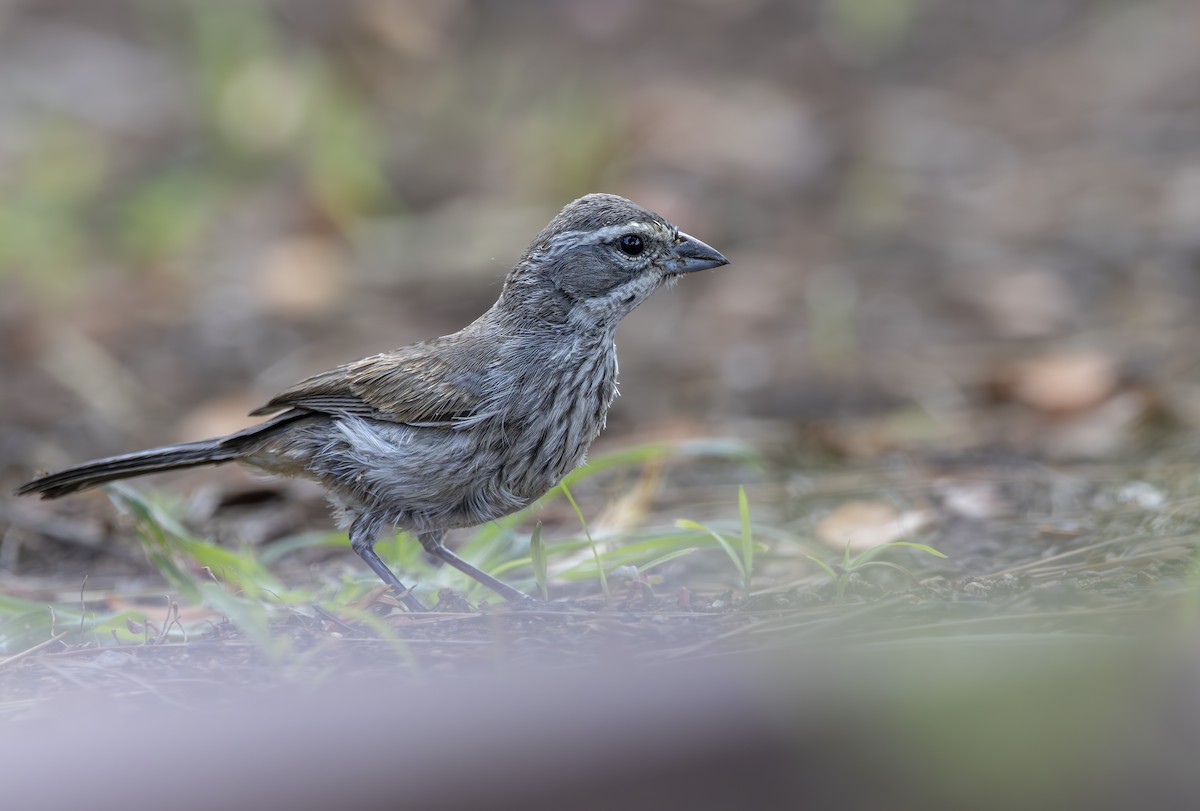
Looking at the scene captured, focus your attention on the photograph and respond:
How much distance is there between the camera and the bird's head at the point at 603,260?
4395mm

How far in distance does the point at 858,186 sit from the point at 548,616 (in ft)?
22.0

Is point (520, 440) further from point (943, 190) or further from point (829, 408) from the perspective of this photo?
point (943, 190)

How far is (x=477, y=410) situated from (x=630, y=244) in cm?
78

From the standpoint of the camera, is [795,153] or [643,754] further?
[795,153]

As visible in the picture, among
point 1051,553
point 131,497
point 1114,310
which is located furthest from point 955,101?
point 131,497

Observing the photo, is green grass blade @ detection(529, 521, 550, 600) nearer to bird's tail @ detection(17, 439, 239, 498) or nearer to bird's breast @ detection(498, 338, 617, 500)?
bird's breast @ detection(498, 338, 617, 500)

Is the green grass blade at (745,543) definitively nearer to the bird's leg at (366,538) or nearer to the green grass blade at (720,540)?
the green grass blade at (720,540)

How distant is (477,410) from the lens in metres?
4.10

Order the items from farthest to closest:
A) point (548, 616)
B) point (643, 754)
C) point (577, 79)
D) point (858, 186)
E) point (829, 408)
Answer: point (577, 79) → point (858, 186) → point (829, 408) → point (548, 616) → point (643, 754)

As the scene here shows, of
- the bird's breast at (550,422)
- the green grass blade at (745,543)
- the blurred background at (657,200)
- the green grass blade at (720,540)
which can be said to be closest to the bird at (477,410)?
the bird's breast at (550,422)

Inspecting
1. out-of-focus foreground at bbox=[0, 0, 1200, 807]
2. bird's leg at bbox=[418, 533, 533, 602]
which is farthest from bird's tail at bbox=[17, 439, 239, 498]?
bird's leg at bbox=[418, 533, 533, 602]

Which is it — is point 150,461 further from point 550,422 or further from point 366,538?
point 550,422

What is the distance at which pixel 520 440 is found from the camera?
4.08 meters

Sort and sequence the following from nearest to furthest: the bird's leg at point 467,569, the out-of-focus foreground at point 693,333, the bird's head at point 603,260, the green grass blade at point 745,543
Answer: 1. the out-of-focus foreground at point 693,333
2. the green grass blade at point 745,543
3. the bird's leg at point 467,569
4. the bird's head at point 603,260
